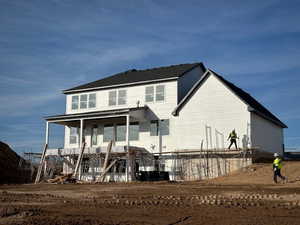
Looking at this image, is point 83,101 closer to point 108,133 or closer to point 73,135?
point 73,135

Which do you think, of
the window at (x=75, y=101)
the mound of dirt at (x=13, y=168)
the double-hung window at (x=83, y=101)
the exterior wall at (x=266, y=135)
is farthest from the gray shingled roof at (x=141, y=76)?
the mound of dirt at (x=13, y=168)

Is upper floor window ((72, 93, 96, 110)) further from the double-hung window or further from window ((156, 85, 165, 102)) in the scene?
window ((156, 85, 165, 102))

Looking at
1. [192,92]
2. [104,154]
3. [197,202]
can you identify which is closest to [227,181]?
[192,92]

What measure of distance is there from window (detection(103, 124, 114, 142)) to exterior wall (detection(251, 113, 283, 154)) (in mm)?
12593

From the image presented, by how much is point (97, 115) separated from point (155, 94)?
517cm

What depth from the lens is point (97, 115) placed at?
35.2 m

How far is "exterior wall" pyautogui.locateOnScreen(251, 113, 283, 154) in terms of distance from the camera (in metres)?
31.4

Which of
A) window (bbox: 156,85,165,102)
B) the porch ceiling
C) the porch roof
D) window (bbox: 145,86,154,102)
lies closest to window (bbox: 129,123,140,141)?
the porch ceiling

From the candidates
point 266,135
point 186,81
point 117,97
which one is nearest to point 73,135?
point 117,97

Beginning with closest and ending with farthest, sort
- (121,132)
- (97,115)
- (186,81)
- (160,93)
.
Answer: (97,115)
(160,93)
(186,81)
(121,132)

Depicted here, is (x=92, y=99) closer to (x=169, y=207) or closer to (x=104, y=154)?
(x=104, y=154)

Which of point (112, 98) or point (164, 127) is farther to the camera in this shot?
point (112, 98)

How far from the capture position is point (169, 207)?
1200 cm

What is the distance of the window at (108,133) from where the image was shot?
37406mm
